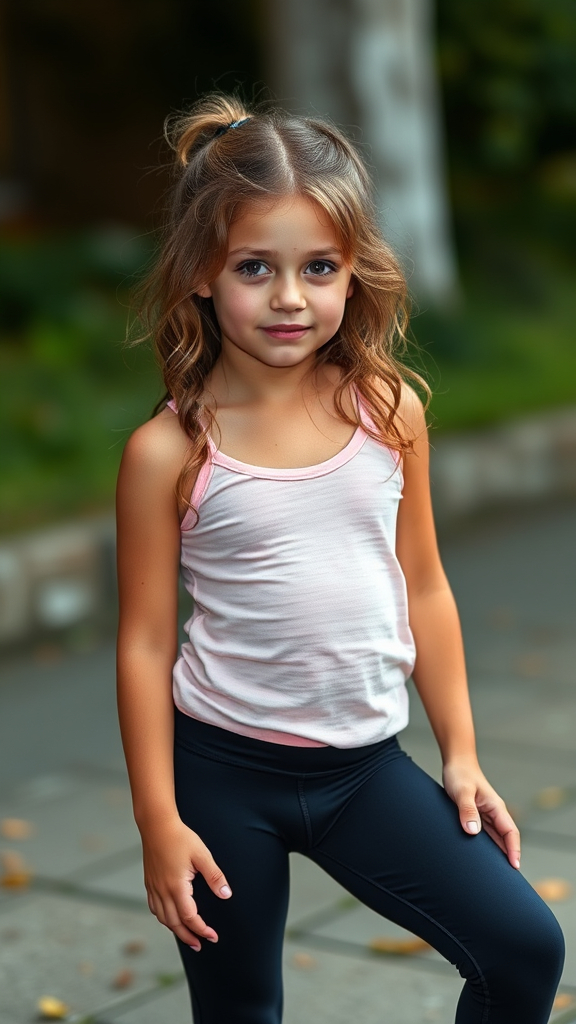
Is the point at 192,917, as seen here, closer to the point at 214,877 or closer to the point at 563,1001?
the point at 214,877

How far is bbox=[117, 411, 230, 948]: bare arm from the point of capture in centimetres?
223

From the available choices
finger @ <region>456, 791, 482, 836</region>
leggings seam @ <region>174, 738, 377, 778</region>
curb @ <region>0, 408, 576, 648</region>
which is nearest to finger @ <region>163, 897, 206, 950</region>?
leggings seam @ <region>174, 738, 377, 778</region>

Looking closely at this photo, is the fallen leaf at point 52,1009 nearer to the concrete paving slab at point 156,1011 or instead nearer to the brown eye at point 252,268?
the concrete paving slab at point 156,1011

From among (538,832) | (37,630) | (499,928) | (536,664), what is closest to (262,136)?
(499,928)

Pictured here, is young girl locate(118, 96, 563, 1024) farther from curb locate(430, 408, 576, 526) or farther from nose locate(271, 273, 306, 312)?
curb locate(430, 408, 576, 526)

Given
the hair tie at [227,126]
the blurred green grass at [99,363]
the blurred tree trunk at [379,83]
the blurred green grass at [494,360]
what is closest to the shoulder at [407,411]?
the hair tie at [227,126]

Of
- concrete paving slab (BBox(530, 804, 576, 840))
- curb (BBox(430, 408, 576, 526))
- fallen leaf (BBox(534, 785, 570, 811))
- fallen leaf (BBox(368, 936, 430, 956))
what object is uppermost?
fallen leaf (BBox(368, 936, 430, 956))

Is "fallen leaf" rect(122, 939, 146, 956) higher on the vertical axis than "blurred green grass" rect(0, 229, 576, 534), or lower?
higher

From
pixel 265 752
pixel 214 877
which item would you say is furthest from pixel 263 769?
pixel 214 877

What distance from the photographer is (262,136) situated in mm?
2273

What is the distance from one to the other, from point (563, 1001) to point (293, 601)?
1255mm

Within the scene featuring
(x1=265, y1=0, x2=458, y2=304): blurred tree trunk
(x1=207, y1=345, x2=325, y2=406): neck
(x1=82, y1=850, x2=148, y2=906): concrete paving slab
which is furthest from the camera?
(x1=265, y1=0, x2=458, y2=304): blurred tree trunk

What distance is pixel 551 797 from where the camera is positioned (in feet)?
13.9

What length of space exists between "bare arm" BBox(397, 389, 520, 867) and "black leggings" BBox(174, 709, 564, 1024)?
0.07 meters
